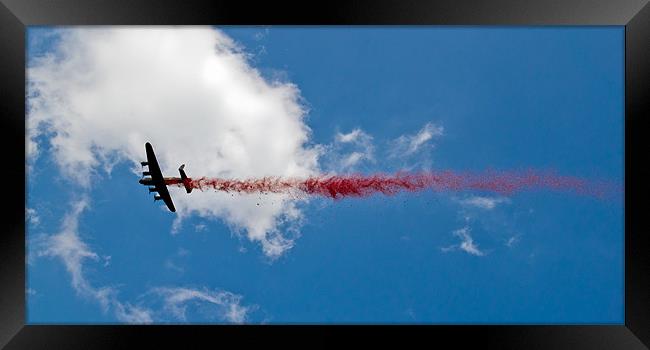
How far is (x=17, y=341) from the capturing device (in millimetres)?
17844

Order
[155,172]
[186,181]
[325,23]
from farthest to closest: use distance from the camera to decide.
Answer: [186,181]
[155,172]
[325,23]

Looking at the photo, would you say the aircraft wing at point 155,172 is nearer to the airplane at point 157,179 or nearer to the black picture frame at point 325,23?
the airplane at point 157,179

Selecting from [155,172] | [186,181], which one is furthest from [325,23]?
[186,181]

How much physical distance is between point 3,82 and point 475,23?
16363mm

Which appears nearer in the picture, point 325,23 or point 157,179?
point 325,23

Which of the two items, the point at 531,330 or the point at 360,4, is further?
the point at 531,330

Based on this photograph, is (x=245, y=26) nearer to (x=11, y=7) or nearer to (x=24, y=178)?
(x=11, y=7)

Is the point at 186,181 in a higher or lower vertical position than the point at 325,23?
higher

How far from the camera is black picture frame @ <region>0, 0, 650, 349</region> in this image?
16516 millimetres

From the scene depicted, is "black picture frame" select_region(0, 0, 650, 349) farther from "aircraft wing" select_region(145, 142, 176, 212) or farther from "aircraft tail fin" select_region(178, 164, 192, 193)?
"aircraft tail fin" select_region(178, 164, 192, 193)

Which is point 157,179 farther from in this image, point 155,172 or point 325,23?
point 325,23

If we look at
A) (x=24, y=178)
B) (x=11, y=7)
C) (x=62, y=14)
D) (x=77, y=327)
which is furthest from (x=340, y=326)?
(x=11, y=7)

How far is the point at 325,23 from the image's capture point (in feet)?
55.8

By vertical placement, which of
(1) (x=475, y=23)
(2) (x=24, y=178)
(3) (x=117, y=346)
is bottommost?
(3) (x=117, y=346)
